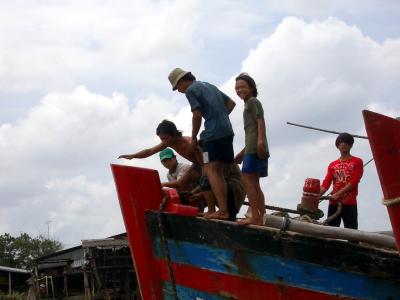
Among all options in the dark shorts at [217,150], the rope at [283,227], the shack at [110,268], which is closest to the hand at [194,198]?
the dark shorts at [217,150]

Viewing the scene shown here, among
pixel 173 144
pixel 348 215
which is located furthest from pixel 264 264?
pixel 348 215

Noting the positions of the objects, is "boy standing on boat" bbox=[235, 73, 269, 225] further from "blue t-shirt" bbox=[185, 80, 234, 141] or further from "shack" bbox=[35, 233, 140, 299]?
"shack" bbox=[35, 233, 140, 299]

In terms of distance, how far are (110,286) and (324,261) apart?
57.1 ft

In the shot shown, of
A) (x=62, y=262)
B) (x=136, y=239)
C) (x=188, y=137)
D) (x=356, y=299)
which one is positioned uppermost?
(x=62, y=262)

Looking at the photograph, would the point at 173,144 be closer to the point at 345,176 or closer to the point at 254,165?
the point at 254,165

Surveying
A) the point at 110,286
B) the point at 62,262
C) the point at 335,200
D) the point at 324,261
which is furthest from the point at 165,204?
the point at 62,262

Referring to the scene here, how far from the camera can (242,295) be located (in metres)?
4.14

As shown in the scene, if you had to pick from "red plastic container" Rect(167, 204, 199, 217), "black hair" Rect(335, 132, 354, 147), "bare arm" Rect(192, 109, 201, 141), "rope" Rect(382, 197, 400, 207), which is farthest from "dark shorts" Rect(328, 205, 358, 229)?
"rope" Rect(382, 197, 400, 207)

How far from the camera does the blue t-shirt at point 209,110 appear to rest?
4996mm

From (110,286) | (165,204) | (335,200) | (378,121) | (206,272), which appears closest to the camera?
(378,121)

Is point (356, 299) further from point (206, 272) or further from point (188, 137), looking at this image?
point (188, 137)

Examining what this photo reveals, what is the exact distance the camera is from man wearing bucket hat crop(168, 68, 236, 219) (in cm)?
493

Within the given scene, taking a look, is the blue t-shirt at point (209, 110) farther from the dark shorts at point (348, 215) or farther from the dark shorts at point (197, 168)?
the dark shorts at point (348, 215)

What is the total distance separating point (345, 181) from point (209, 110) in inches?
73.9
